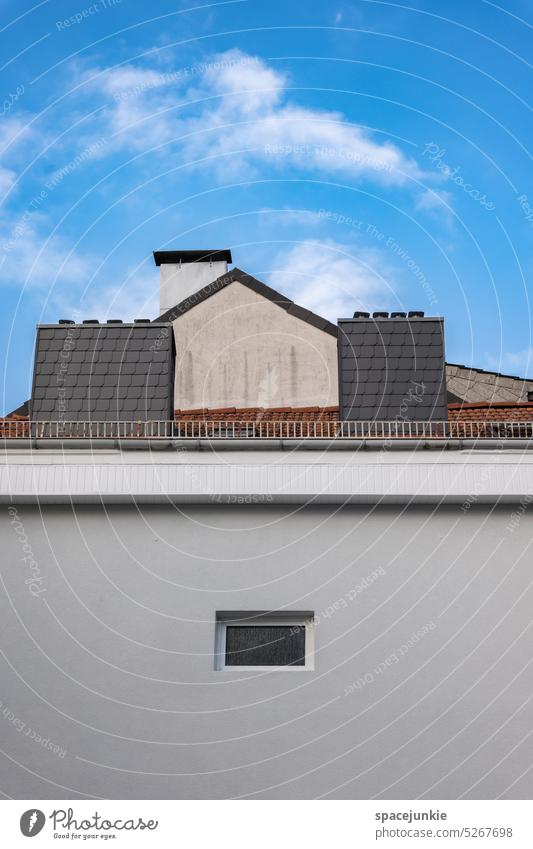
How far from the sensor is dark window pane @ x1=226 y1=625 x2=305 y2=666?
7.72m

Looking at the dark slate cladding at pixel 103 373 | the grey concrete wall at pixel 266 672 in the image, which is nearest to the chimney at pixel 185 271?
the dark slate cladding at pixel 103 373

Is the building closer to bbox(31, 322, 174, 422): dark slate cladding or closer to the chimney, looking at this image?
bbox(31, 322, 174, 422): dark slate cladding

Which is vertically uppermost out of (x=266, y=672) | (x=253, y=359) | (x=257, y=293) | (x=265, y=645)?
(x=257, y=293)

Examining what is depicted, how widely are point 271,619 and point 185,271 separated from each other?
60.7 feet

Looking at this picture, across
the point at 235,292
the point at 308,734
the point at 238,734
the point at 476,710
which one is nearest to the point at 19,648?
the point at 238,734

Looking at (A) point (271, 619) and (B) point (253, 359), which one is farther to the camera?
(B) point (253, 359)

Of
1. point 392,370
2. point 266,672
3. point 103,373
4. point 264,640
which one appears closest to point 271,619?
point 264,640

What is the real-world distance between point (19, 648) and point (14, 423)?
10.7 ft

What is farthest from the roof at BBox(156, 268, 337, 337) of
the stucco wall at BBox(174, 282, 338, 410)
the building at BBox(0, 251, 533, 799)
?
the building at BBox(0, 251, 533, 799)

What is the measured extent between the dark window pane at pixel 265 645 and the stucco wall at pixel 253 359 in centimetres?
1228

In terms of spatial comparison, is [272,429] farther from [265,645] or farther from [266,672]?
[266,672]

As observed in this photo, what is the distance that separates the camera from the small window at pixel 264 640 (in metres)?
7.72

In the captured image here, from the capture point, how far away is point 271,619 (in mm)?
7871

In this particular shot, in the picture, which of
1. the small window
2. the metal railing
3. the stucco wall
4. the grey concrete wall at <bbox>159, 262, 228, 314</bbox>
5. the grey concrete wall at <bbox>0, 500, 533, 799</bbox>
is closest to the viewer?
the grey concrete wall at <bbox>0, 500, 533, 799</bbox>
